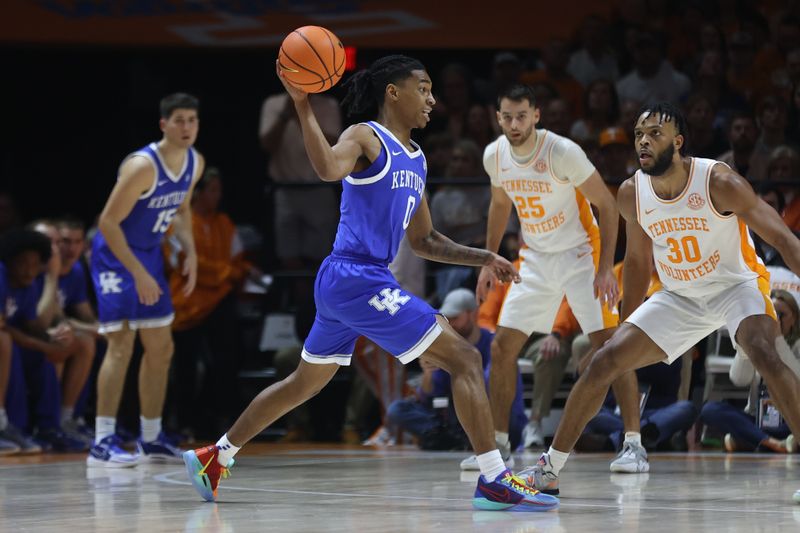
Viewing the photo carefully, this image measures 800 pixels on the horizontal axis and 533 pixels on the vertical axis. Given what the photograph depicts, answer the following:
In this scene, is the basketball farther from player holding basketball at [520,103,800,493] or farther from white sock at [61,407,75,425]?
white sock at [61,407,75,425]

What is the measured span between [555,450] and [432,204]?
4754 mm

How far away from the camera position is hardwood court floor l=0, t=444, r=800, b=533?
4.91m

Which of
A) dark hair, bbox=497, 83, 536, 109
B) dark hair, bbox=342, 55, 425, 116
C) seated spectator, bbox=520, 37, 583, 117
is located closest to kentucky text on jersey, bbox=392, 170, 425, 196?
dark hair, bbox=342, 55, 425, 116

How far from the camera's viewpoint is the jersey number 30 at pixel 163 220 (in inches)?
316

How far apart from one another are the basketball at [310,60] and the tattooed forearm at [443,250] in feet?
3.00

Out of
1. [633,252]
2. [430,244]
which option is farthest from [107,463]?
[633,252]

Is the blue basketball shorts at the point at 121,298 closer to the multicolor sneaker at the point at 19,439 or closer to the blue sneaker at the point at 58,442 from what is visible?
the multicolor sneaker at the point at 19,439

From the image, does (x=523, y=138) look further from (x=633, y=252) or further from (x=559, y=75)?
(x=559, y=75)

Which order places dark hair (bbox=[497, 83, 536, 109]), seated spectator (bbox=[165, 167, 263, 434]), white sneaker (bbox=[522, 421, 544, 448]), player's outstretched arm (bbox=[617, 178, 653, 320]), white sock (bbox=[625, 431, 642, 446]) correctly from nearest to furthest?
player's outstretched arm (bbox=[617, 178, 653, 320]) → white sock (bbox=[625, 431, 642, 446]) → dark hair (bbox=[497, 83, 536, 109]) → white sneaker (bbox=[522, 421, 544, 448]) → seated spectator (bbox=[165, 167, 263, 434])

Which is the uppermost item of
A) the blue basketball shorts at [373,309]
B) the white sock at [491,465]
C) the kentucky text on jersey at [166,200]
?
the kentucky text on jersey at [166,200]

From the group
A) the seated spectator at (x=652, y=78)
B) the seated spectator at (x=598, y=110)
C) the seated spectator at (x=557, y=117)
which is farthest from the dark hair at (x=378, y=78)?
the seated spectator at (x=652, y=78)

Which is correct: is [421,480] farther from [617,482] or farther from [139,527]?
[139,527]

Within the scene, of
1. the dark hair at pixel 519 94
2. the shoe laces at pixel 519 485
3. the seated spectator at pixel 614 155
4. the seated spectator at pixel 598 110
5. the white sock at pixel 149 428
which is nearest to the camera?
the shoe laces at pixel 519 485

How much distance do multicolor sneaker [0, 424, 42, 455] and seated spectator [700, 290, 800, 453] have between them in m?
4.58
